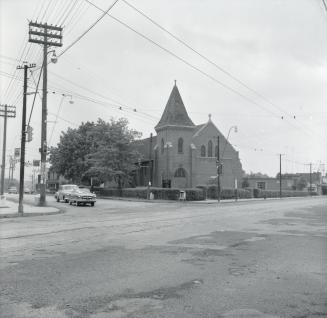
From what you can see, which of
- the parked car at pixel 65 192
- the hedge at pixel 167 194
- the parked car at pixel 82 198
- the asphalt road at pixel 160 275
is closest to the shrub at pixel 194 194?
the hedge at pixel 167 194

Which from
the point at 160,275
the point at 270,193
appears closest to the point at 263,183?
the point at 270,193

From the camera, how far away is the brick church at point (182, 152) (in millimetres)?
63219

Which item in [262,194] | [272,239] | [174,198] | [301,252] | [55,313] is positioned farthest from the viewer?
[262,194]

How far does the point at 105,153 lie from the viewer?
57562 mm

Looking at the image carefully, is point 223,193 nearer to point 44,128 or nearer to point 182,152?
point 182,152

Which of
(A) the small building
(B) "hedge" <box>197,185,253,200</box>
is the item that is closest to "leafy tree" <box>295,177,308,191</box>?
(A) the small building

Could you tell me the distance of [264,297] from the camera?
673 centimetres

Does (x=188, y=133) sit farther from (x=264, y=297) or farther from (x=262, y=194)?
(x=264, y=297)

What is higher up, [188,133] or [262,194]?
[188,133]

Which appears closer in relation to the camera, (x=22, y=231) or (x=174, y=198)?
(x=22, y=231)

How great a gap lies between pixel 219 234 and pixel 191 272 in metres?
6.59

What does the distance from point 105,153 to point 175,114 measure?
40.9 feet

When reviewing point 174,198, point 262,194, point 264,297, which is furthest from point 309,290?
point 262,194

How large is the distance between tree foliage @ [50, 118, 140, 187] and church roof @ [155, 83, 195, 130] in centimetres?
526
